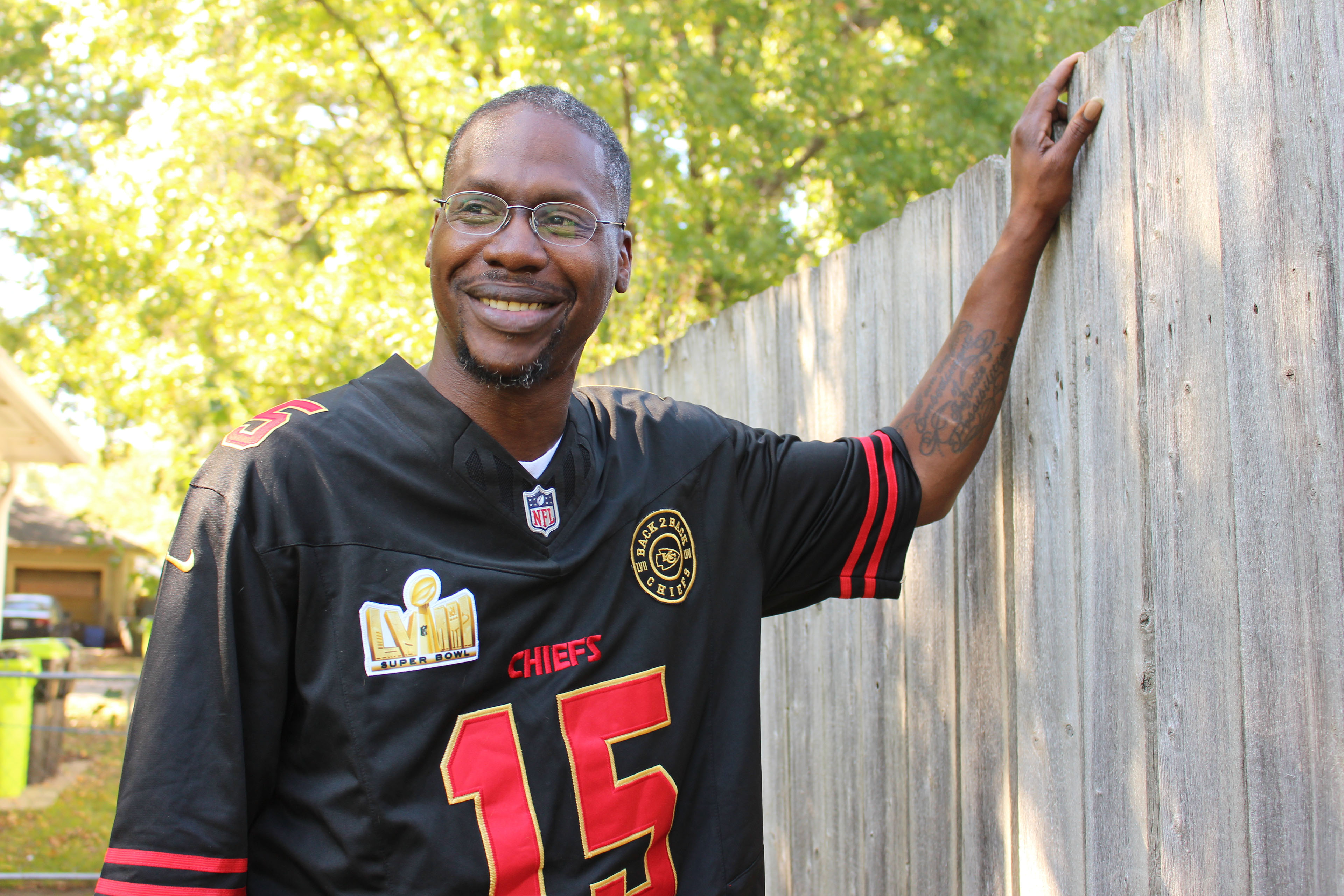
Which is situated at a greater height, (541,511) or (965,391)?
(965,391)

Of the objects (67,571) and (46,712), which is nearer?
(46,712)

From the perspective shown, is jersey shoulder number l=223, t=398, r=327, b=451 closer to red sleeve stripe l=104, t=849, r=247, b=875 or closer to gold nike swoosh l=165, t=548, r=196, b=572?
gold nike swoosh l=165, t=548, r=196, b=572

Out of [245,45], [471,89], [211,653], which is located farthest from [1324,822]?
[245,45]

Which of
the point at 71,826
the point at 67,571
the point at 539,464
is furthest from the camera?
the point at 67,571

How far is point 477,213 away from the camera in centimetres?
209

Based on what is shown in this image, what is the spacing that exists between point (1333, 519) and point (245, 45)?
1203 centimetres

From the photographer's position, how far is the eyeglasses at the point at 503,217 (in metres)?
2.08

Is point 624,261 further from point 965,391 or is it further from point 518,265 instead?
point 965,391

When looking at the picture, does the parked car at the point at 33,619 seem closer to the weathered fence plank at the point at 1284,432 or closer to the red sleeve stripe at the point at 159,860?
the red sleeve stripe at the point at 159,860

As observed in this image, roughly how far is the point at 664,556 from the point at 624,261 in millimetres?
672

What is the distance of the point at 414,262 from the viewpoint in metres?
11.5

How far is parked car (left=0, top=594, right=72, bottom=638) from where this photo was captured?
19.5m

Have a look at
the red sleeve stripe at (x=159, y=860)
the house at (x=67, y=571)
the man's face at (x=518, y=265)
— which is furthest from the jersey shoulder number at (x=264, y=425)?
the house at (x=67, y=571)

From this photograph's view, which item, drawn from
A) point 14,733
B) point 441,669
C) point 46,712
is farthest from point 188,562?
point 46,712
